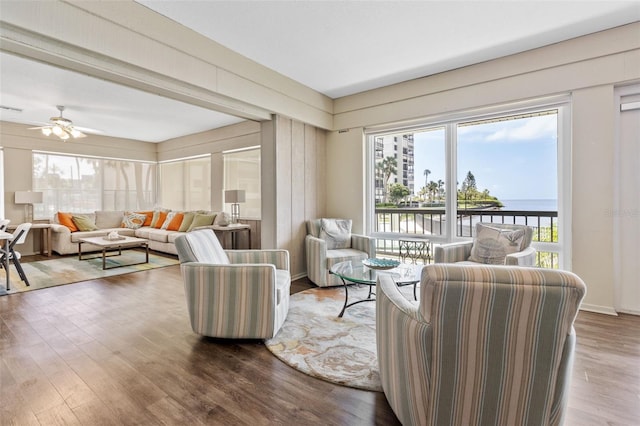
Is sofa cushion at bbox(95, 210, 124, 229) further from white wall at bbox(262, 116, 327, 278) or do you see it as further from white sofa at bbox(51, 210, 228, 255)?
white wall at bbox(262, 116, 327, 278)

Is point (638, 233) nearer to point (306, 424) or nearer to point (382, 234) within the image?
point (382, 234)

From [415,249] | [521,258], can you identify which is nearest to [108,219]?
[415,249]

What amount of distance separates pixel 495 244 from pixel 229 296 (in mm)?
2702

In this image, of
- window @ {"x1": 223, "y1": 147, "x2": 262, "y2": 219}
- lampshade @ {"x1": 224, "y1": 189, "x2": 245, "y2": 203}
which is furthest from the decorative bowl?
window @ {"x1": 223, "y1": 147, "x2": 262, "y2": 219}

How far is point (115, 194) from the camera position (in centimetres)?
763

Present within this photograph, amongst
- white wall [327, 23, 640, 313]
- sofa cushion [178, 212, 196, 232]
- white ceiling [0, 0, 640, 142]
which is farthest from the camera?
sofa cushion [178, 212, 196, 232]

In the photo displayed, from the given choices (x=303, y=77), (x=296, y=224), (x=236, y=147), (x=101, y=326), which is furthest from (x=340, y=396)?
(x=236, y=147)

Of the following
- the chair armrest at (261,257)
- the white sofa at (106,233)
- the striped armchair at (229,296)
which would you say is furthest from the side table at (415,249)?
the white sofa at (106,233)

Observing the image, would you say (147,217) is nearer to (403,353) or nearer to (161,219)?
(161,219)

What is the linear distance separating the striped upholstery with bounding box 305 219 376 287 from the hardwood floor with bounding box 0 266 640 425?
160cm

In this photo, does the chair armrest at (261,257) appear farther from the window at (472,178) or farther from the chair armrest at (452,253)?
the window at (472,178)

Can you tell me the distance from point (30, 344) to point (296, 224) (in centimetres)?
297

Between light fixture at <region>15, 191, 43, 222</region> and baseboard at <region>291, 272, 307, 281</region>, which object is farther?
light fixture at <region>15, 191, 43, 222</region>

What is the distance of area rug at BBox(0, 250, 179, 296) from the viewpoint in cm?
416
